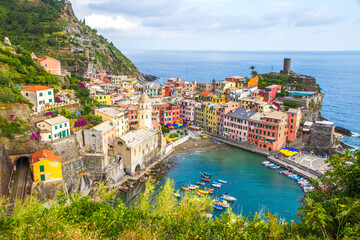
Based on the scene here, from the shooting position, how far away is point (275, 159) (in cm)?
4647

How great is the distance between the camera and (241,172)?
4297cm

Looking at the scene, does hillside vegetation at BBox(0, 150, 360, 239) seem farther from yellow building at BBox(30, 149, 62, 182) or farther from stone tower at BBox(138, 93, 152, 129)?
stone tower at BBox(138, 93, 152, 129)

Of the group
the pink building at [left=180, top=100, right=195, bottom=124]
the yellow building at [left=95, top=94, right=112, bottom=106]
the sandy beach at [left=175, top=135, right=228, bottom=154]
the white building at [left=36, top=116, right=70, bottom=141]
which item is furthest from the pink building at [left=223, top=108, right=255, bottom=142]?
the white building at [left=36, top=116, right=70, bottom=141]

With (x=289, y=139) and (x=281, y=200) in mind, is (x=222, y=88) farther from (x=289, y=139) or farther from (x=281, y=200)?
(x=281, y=200)

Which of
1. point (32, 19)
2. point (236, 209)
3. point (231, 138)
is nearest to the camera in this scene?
point (236, 209)

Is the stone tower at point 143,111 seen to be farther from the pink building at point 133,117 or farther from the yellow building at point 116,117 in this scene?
the yellow building at point 116,117

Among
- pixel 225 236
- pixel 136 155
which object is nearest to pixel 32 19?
pixel 136 155

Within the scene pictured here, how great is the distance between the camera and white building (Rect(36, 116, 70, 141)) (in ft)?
112

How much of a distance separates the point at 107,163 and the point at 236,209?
1896 centimetres

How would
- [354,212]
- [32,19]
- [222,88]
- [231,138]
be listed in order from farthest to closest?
[32,19] → [222,88] → [231,138] → [354,212]

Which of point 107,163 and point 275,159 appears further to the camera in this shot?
point 275,159

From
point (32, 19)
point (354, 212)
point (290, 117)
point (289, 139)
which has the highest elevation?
point (32, 19)

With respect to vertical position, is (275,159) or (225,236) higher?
(225,236)

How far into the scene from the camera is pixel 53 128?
3478cm
